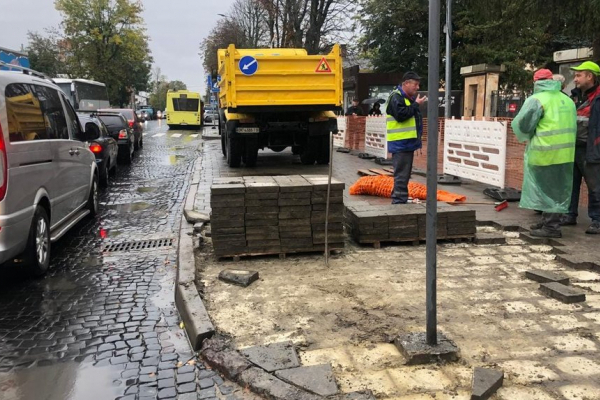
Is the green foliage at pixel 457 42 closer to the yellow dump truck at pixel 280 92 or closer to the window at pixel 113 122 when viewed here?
the yellow dump truck at pixel 280 92

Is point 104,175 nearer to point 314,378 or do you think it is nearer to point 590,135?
point 590,135

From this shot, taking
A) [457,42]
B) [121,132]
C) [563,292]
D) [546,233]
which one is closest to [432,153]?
[563,292]

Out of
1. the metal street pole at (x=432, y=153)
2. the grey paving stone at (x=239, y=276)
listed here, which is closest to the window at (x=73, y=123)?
the grey paving stone at (x=239, y=276)

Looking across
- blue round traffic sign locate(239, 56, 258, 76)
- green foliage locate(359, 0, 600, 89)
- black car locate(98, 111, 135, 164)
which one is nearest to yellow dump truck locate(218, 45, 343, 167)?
blue round traffic sign locate(239, 56, 258, 76)

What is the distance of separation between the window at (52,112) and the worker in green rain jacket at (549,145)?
521 cm

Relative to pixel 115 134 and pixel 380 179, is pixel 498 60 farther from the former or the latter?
pixel 380 179

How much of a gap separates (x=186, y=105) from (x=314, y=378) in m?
38.1

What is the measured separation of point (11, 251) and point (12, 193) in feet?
1.67

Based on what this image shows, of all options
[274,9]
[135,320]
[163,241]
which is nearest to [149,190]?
[163,241]

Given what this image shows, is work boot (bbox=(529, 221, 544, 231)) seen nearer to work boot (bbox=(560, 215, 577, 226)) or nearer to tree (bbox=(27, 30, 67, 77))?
work boot (bbox=(560, 215, 577, 226))

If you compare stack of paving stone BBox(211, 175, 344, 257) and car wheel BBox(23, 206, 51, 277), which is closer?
car wheel BBox(23, 206, 51, 277)

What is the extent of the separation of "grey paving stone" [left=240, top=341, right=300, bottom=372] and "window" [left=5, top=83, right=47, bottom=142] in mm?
2997

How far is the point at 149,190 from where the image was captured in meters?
10.9

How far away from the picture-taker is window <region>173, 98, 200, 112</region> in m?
39.0
